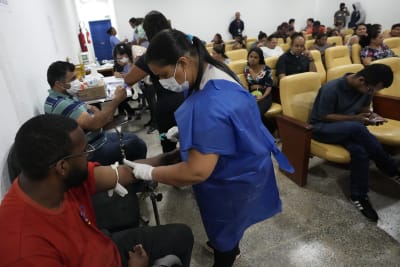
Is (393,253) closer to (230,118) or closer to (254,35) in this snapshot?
(230,118)

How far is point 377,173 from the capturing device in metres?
2.16

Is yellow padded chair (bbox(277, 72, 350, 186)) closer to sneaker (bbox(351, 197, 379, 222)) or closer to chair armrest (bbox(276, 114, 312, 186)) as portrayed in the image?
chair armrest (bbox(276, 114, 312, 186))

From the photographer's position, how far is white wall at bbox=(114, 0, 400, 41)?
23.6ft

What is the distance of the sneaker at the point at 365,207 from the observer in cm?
169

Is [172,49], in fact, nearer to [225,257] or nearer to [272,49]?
[225,257]

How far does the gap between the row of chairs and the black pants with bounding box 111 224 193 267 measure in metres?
1.18

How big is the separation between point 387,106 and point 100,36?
6.86 meters

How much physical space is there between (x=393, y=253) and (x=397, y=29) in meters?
4.30

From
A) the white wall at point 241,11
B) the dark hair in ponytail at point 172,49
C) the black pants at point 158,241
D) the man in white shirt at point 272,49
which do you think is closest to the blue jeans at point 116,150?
the black pants at point 158,241

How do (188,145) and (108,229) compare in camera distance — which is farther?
(108,229)

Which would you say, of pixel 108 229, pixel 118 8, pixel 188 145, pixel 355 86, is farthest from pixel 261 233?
pixel 118 8

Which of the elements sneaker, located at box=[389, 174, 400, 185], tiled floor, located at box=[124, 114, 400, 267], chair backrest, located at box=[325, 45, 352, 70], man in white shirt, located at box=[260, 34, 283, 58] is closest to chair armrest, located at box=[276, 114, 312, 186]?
tiled floor, located at box=[124, 114, 400, 267]

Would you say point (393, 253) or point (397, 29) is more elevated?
point (397, 29)

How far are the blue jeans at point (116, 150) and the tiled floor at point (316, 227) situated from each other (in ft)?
1.37
